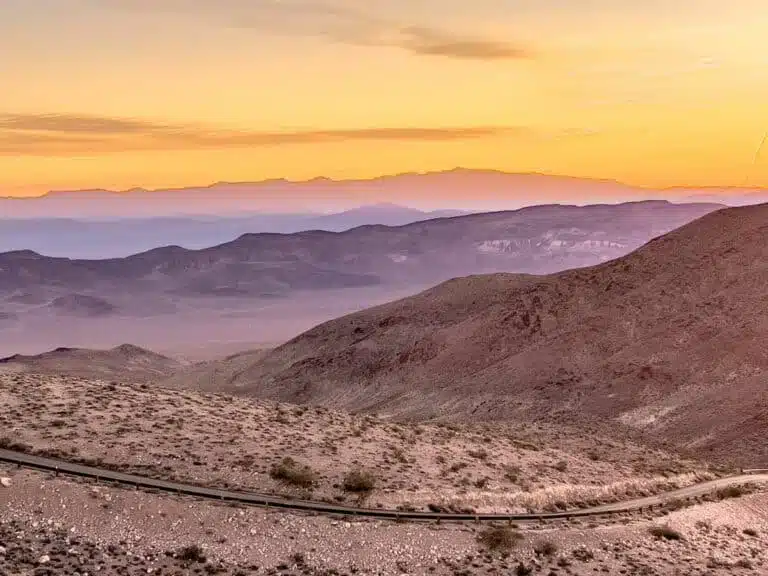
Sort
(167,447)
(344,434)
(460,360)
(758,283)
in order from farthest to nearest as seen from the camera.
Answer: (460,360) < (758,283) < (344,434) < (167,447)

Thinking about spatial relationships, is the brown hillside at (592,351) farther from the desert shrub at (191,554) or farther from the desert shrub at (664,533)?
the desert shrub at (191,554)

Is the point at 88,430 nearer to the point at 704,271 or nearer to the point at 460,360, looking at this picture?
the point at 460,360

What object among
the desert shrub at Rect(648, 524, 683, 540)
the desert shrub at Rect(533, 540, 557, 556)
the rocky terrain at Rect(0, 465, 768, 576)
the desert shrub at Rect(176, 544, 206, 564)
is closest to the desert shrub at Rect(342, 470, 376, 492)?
the rocky terrain at Rect(0, 465, 768, 576)

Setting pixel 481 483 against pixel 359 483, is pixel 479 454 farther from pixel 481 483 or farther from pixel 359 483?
pixel 359 483

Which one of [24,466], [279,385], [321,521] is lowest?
[279,385]

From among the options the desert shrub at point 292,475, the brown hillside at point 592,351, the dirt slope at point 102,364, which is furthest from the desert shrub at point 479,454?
the dirt slope at point 102,364

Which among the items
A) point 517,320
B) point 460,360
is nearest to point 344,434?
point 460,360

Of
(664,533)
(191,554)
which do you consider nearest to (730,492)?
(664,533)
